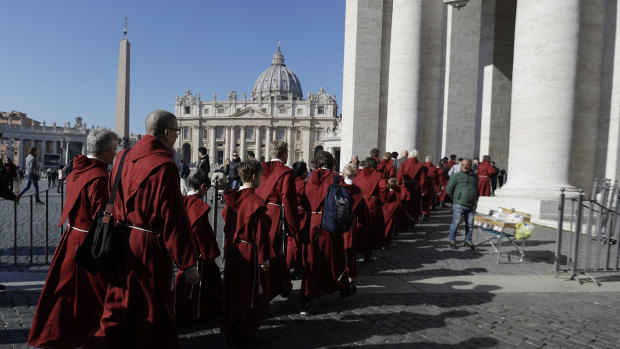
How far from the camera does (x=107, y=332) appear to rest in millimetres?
2404

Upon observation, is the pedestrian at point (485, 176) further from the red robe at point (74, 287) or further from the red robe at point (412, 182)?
the red robe at point (74, 287)

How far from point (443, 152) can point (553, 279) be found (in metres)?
9.22

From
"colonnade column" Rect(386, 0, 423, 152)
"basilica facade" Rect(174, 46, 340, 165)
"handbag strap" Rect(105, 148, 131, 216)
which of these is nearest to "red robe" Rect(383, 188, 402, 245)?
"handbag strap" Rect(105, 148, 131, 216)

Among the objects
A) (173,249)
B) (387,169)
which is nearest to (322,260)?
(173,249)

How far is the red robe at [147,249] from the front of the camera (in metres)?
2.37

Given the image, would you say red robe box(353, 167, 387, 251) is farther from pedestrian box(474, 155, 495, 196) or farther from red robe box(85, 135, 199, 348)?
pedestrian box(474, 155, 495, 196)

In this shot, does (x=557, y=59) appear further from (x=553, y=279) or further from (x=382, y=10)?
(x=382, y=10)

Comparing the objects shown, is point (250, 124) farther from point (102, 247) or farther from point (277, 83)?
point (102, 247)

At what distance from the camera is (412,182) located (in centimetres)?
857

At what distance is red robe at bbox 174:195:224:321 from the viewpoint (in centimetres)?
345

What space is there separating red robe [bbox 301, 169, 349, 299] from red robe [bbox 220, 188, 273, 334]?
786 millimetres

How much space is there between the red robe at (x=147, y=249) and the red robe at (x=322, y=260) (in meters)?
1.70

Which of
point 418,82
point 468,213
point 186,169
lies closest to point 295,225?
point 468,213

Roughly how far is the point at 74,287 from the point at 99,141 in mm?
1028
